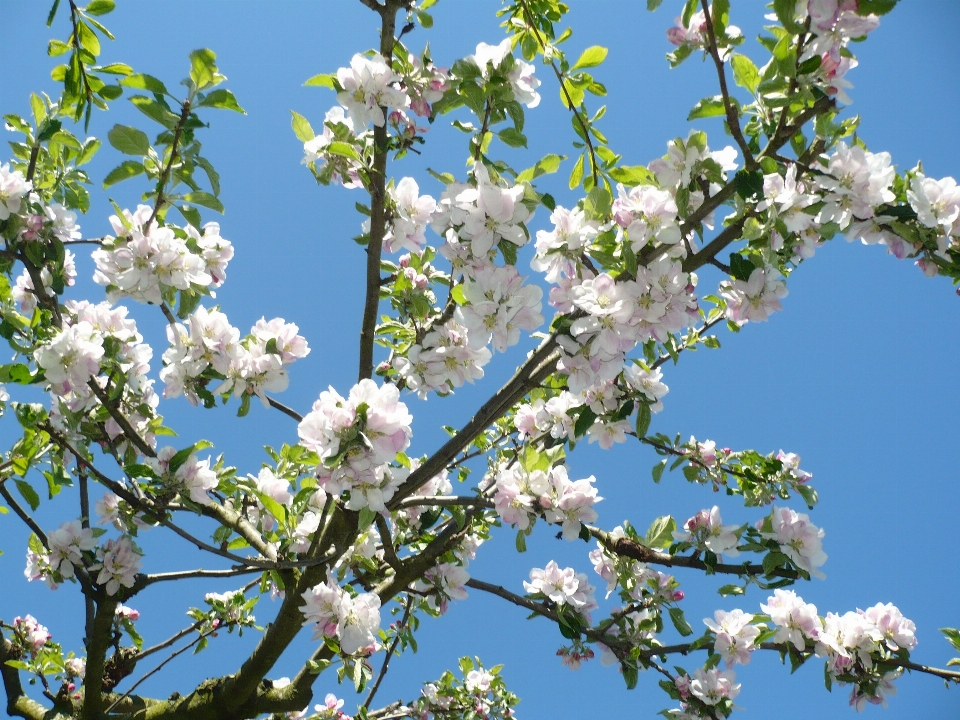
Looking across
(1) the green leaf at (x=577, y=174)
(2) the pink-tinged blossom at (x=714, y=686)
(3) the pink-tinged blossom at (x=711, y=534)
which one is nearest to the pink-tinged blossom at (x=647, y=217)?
(1) the green leaf at (x=577, y=174)

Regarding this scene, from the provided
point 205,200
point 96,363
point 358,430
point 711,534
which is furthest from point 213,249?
point 711,534

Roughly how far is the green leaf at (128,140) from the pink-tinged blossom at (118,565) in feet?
6.05

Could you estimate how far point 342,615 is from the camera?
2219mm

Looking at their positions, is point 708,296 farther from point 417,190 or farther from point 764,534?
point 417,190

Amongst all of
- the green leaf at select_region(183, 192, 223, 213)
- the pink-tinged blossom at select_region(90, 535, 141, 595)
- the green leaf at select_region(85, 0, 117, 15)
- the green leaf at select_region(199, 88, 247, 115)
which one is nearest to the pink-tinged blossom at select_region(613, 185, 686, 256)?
the green leaf at select_region(199, 88, 247, 115)

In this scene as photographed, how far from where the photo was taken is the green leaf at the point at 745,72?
1807 mm

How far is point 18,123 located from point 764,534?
341 centimetres

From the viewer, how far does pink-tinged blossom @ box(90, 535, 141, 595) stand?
2832 mm

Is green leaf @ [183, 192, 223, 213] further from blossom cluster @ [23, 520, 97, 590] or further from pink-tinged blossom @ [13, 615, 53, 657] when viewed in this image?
pink-tinged blossom @ [13, 615, 53, 657]

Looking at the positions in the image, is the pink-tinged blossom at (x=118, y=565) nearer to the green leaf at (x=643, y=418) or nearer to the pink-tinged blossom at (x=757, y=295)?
the green leaf at (x=643, y=418)

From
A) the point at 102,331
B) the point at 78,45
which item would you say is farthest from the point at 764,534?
the point at 78,45

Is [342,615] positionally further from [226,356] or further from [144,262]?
[144,262]

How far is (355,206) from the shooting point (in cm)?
240

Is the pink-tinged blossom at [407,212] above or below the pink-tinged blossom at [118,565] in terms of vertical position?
above
